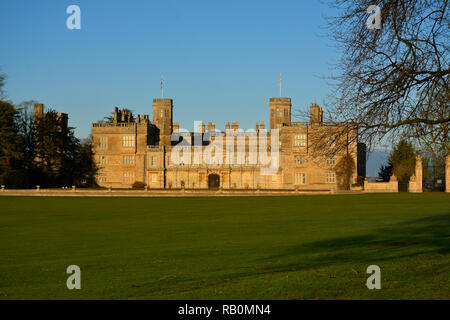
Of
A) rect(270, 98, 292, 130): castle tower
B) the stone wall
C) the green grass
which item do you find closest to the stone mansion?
rect(270, 98, 292, 130): castle tower

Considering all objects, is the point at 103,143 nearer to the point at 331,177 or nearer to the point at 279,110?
the point at 279,110

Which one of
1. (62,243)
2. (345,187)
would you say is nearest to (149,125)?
(345,187)

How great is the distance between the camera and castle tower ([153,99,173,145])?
69625mm

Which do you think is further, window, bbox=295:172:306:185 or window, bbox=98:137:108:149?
window, bbox=98:137:108:149

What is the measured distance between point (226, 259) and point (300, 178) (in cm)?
5216

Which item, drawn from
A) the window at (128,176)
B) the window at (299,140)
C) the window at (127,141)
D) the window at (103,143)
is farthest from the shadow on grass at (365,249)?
the window at (103,143)

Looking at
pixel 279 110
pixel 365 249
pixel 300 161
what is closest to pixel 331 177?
pixel 300 161

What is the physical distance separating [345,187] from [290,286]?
52.2 meters

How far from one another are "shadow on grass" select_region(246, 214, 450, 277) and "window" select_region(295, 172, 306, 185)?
45725 mm

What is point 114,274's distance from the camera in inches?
Answer: 344

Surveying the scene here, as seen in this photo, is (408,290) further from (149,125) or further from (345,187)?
(149,125)

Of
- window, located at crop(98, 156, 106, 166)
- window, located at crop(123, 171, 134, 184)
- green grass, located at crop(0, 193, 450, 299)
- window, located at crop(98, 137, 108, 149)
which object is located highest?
window, located at crop(98, 137, 108, 149)

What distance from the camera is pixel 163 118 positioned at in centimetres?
6981

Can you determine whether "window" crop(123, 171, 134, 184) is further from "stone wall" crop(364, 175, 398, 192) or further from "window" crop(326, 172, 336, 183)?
"stone wall" crop(364, 175, 398, 192)
